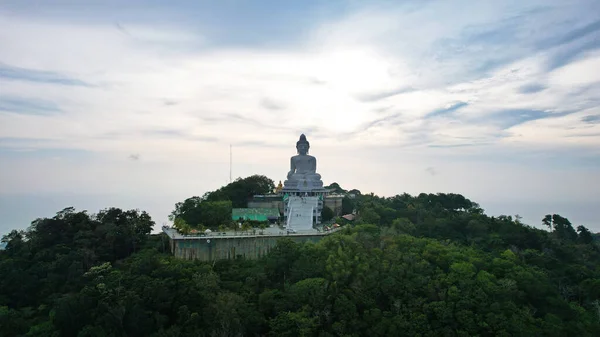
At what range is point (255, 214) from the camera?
3619 cm

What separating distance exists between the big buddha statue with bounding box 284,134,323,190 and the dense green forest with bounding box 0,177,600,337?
1161 centimetres

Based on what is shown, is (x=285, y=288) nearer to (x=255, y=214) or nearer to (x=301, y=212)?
(x=301, y=212)

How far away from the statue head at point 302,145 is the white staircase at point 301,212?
7.99 meters

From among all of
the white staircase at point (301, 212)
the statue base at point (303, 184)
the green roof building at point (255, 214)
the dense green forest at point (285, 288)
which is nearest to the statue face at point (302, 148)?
the statue base at point (303, 184)

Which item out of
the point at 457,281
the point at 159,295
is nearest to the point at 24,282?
the point at 159,295

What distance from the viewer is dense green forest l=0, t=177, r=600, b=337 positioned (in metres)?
21.9

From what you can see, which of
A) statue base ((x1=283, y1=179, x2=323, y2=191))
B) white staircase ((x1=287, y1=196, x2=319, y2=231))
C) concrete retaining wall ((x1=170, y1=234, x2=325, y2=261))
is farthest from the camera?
statue base ((x1=283, y1=179, x2=323, y2=191))

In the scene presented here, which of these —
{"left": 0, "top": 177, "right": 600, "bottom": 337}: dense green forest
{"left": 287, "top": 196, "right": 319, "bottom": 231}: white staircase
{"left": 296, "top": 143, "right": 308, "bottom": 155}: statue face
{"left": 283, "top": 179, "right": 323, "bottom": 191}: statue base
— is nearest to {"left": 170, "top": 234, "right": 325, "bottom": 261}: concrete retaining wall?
Answer: {"left": 0, "top": 177, "right": 600, "bottom": 337}: dense green forest

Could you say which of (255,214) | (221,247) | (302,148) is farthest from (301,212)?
(302,148)

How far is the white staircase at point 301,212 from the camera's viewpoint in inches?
1344

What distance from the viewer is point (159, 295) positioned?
74.4 feet

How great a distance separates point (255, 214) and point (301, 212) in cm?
360

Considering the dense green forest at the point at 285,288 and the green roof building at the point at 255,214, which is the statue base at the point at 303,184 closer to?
the green roof building at the point at 255,214

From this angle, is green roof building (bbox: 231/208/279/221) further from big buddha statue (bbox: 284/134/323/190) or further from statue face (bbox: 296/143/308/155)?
statue face (bbox: 296/143/308/155)
